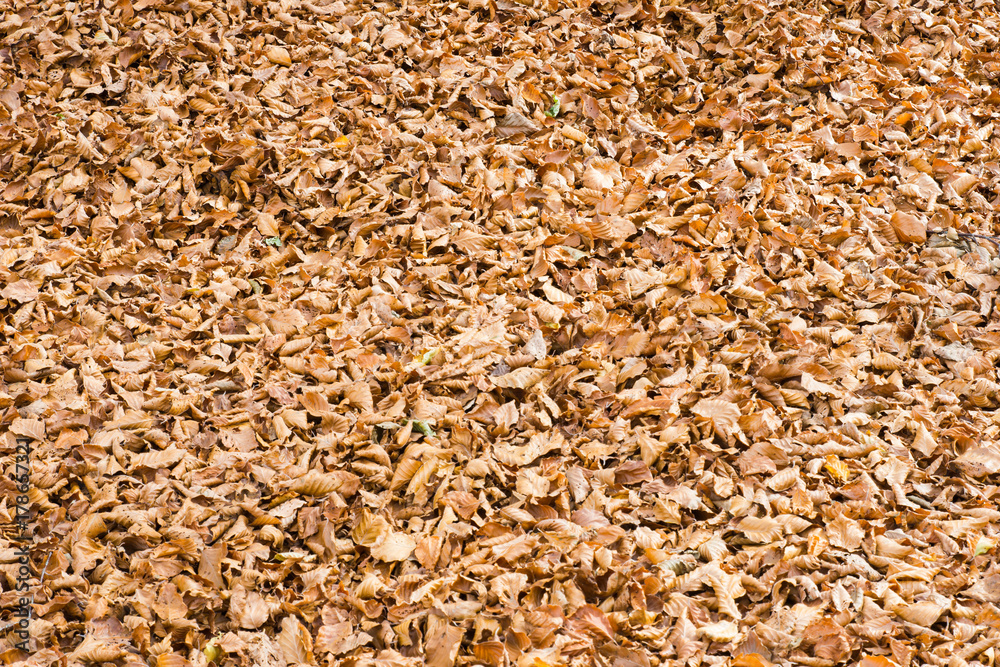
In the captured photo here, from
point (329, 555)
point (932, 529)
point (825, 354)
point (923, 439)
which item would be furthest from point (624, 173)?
point (329, 555)

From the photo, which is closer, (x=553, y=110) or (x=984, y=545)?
(x=984, y=545)

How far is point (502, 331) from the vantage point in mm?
2377

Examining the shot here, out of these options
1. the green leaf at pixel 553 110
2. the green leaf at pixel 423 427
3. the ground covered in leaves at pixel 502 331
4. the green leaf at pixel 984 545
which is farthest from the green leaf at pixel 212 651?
the green leaf at pixel 553 110

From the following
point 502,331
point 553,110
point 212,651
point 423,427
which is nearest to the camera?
point 212,651

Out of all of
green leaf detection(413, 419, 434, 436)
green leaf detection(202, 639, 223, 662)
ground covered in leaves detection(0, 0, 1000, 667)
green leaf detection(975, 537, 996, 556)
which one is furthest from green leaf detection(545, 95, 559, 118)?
green leaf detection(202, 639, 223, 662)

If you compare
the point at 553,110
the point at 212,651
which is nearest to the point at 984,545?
the point at 212,651

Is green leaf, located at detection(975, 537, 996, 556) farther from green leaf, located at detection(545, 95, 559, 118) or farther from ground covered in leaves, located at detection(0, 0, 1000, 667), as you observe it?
green leaf, located at detection(545, 95, 559, 118)

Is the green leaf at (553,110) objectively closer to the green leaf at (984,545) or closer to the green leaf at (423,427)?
the green leaf at (423,427)

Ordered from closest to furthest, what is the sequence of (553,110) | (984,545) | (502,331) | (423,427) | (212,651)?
(212,651)
(984,545)
(423,427)
(502,331)
(553,110)

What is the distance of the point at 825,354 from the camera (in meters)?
2.38

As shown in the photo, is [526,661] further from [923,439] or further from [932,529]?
[923,439]

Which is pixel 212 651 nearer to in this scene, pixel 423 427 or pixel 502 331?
pixel 423 427

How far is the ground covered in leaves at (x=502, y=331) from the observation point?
6.06 ft

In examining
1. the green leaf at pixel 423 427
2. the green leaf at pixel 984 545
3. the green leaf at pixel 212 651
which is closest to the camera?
the green leaf at pixel 212 651
